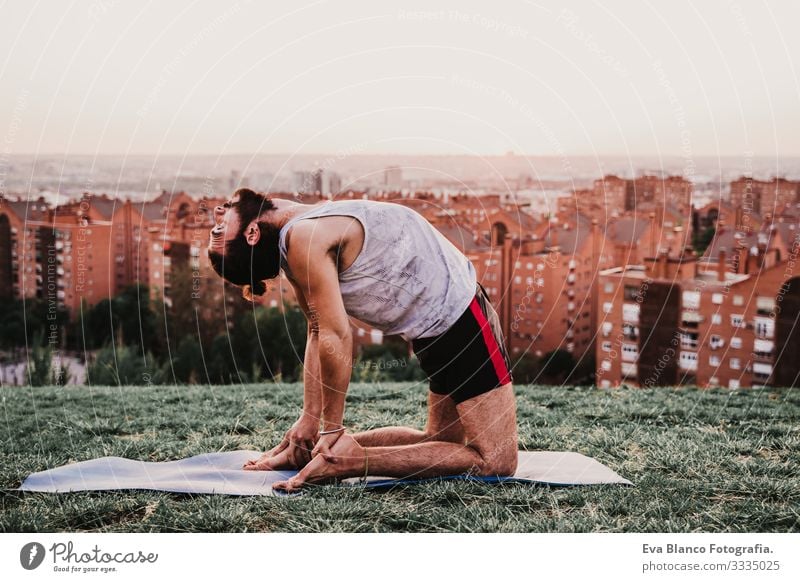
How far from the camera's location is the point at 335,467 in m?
3.85

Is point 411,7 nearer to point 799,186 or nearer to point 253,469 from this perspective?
point 253,469

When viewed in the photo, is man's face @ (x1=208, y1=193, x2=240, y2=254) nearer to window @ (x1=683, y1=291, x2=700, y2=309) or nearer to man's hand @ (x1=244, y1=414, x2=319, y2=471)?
man's hand @ (x1=244, y1=414, x2=319, y2=471)

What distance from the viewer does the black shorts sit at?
158 inches

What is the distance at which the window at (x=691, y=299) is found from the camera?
25.2 ft

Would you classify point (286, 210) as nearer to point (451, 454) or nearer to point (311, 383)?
point (311, 383)

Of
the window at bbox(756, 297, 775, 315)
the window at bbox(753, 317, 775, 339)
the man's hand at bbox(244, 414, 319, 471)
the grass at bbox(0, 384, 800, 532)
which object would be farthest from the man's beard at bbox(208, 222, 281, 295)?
the window at bbox(753, 317, 775, 339)

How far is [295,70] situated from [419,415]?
2.46 meters

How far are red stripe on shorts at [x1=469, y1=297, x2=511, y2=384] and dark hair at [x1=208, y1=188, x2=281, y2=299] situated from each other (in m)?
1.03

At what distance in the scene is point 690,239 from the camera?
7637 millimetres

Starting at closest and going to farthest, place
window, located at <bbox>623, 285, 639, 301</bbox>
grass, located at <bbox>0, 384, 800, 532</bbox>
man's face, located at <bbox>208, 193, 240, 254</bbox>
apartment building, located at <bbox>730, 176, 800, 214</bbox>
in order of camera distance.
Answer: grass, located at <bbox>0, 384, 800, 532</bbox>
man's face, located at <bbox>208, 193, 240, 254</bbox>
apartment building, located at <bbox>730, 176, 800, 214</bbox>
window, located at <bbox>623, 285, 639, 301</bbox>

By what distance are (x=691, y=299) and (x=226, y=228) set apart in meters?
5.12

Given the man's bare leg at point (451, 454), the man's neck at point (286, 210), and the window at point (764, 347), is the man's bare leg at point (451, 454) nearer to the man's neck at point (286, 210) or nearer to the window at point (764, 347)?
the man's neck at point (286, 210)

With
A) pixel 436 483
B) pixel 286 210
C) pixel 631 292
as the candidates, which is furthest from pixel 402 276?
pixel 631 292

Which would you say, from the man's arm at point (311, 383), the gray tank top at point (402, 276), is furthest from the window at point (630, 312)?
the man's arm at point (311, 383)
